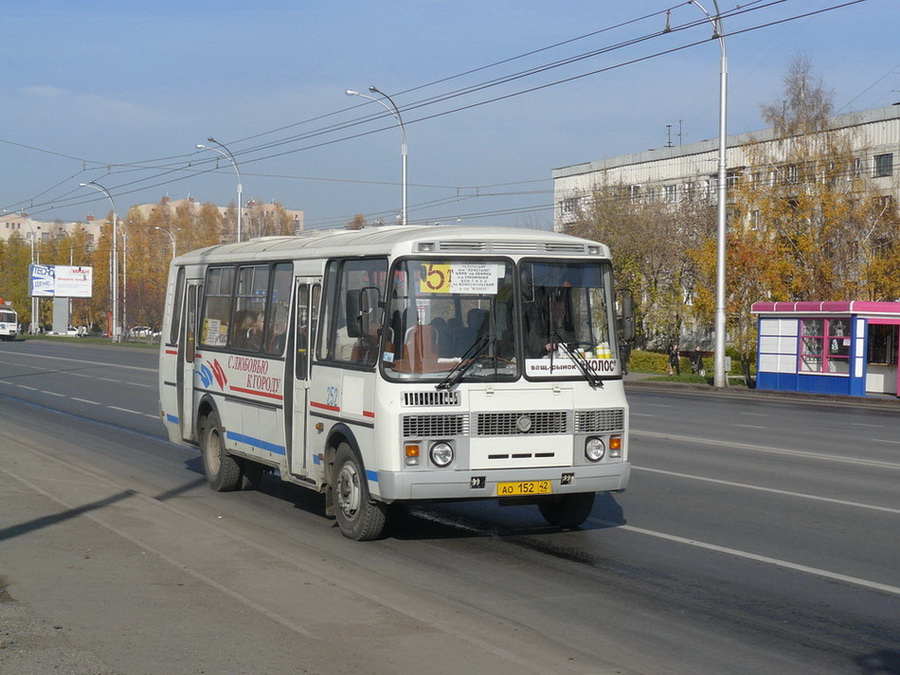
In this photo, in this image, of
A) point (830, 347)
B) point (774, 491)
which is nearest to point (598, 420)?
point (774, 491)

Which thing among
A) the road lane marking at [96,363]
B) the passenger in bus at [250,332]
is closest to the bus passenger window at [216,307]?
the passenger in bus at [250,332]

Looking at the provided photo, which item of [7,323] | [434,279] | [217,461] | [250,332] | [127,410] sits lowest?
[127,410]

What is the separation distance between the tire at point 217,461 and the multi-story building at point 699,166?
35007mm

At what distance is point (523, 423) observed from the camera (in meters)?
9.73

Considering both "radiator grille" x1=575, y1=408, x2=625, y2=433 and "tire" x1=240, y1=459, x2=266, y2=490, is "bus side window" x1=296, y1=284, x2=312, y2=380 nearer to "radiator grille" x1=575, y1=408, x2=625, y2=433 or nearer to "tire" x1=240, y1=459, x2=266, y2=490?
"tire" x1=240, y1=459, x2=266, y2=490

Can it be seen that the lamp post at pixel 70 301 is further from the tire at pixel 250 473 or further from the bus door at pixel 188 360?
the tire at pixel 250 473

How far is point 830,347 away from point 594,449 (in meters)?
27.3

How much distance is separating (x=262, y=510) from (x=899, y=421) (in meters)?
18.2

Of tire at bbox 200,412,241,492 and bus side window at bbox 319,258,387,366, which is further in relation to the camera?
tire at bbox 200,412,241,492

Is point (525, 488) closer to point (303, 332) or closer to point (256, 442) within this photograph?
point (303, 332)

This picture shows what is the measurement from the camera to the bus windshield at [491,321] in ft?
31.4

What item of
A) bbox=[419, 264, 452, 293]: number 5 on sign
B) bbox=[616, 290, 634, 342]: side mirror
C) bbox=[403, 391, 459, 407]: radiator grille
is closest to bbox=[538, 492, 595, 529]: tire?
bbox=[616, 290, 634, 342]: side mirror

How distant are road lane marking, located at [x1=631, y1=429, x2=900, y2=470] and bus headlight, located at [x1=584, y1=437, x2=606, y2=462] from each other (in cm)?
740

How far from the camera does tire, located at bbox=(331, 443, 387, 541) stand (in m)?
10.0
